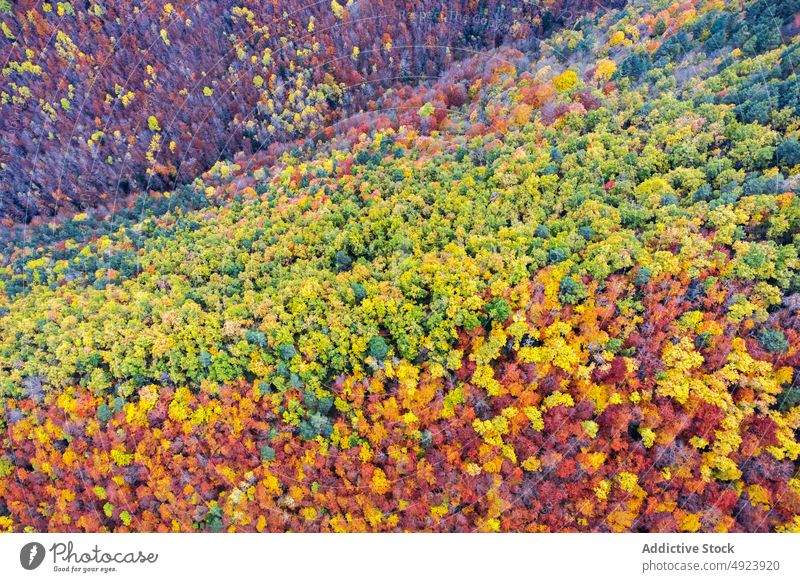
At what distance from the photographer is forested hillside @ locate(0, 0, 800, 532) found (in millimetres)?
46188

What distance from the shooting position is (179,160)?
107 meters

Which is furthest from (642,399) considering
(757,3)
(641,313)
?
(757,3)

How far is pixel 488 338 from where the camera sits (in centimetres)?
5278

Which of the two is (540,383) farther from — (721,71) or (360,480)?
(721,71)

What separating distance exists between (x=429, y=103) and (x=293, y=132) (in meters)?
28.2
